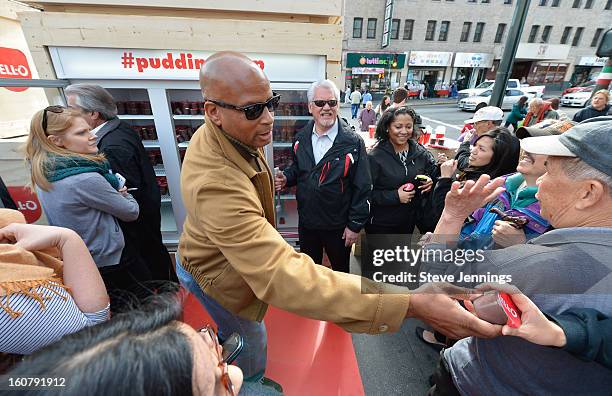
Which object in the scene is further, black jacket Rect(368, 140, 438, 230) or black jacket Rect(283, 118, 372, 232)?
black jacket Rect(368, 140, 438, 230)

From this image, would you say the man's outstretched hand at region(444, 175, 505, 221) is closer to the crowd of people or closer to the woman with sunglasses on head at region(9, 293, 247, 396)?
the crowd of people

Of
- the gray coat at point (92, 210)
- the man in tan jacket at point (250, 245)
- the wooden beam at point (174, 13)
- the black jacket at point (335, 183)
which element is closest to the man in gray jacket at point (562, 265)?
the man in tan jacket at point (250, 245)

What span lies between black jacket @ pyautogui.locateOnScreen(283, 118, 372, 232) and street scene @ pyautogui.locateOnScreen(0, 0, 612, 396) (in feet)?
0.07

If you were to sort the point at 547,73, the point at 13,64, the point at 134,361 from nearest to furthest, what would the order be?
the point at 134,361 → the point at 13,64 → the point at 547,73

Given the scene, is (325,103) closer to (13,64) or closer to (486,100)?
(13,64)

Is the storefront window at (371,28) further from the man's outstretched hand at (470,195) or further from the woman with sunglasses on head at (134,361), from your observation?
the woman with sunglasses on head at (134,361)

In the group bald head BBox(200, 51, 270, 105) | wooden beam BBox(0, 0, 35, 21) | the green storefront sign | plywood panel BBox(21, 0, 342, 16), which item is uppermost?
the green storefront sign

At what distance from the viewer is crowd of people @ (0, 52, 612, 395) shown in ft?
2.51

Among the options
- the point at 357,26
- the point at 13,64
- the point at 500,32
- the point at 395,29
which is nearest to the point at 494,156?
the point at 13,64

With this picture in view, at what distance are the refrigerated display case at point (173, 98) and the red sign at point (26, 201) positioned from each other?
150 centimetres

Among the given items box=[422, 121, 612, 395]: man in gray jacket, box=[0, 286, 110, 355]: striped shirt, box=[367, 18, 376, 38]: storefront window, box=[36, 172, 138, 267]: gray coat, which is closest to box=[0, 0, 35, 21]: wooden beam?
box=[36, 172, 138, 267]: gray coat

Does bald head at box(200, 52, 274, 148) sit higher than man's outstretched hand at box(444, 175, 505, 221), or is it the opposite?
bald head at box(200, 52, 274, 148)

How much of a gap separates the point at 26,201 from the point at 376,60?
1052 inches

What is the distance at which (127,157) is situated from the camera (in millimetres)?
2516
